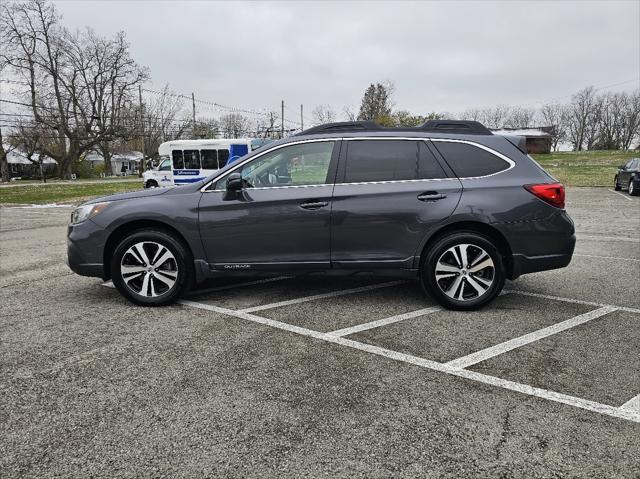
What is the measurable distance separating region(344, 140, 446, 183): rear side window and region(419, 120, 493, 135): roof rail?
0.93ft

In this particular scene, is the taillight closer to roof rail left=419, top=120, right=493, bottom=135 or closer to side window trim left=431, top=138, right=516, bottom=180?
side window trim left=431, top=138, right=516, bottom=180

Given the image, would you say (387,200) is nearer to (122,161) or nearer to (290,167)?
(290,167)

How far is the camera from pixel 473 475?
215 centimetres

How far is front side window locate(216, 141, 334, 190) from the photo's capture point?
4523mm

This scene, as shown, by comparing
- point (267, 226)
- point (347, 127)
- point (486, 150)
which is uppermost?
point (347, 127)

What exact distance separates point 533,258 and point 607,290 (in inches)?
57.7

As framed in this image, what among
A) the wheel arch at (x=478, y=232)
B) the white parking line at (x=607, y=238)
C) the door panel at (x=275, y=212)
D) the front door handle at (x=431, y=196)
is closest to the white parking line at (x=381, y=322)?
the wheel arch at (x=478, y=232)

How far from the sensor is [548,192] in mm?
4348

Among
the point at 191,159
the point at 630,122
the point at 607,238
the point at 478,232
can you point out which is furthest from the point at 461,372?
the point at 630,122

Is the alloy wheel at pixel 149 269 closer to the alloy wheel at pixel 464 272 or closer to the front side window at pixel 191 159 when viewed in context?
the alloy wheel at pixel 464 272

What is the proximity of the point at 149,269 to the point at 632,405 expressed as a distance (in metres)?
3.96

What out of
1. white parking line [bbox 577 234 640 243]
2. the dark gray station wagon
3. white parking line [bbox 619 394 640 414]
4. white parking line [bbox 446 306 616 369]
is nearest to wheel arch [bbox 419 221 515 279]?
the dark gray station wagon

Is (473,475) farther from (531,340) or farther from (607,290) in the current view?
(607,290)

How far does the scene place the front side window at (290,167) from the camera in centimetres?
452
